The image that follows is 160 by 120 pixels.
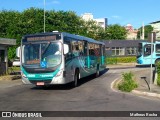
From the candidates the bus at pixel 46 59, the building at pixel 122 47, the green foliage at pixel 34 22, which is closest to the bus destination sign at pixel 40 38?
the bus at pixel 46 59

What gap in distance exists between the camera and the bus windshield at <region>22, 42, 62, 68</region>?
17844 millimetres

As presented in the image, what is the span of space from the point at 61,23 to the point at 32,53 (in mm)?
54186

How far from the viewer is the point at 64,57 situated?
59.1ft

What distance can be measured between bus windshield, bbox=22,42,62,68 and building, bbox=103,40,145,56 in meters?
55.9

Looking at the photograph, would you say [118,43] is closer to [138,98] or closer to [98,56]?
[98,56]

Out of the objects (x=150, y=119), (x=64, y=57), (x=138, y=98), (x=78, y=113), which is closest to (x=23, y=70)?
(x=64, y=57)

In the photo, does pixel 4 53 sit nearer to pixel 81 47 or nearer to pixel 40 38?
pixel 81 47

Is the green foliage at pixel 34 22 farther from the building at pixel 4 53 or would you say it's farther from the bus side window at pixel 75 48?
the bus side window at pixel 75 48

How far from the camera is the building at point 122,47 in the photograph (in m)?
73.9

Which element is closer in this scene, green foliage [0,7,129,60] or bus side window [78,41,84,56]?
bus side window [78,41,84,56]

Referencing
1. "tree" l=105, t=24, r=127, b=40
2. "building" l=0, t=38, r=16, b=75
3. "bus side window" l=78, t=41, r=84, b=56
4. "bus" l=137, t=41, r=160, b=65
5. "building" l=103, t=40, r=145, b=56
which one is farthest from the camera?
"tree" l=105, t=24, r=127, b=40

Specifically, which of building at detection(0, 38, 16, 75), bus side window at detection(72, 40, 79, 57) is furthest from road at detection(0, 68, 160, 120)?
building at detection(0, 38, 16, 75)

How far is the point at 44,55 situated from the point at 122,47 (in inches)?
2287

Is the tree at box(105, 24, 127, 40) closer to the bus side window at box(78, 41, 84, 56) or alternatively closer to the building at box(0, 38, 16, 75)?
the building at box(0, 38, 16, 75)
